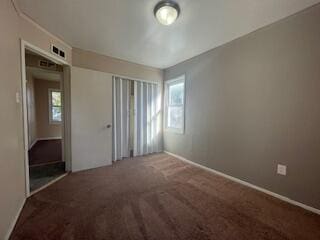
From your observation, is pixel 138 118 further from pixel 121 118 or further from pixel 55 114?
pixel 55 114

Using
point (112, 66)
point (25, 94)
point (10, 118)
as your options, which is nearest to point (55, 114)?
point (112, 66)

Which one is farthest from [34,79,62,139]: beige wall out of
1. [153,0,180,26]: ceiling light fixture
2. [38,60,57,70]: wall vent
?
[153,0,180,26]: ceiling light fixture

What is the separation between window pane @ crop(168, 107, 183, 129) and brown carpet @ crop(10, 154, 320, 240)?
5.18ft

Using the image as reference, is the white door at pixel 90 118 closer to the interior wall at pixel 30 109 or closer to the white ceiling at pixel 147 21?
the white ceiling at pixel 147 21

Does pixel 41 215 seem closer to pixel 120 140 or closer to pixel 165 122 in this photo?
pixel 120 140

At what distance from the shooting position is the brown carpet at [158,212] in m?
1.53

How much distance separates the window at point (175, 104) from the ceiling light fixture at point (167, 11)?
182cm

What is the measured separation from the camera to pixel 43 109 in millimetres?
6328

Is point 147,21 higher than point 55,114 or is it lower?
higher

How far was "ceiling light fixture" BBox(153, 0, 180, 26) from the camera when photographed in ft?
6.00

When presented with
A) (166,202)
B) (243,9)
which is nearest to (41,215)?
(166,202)

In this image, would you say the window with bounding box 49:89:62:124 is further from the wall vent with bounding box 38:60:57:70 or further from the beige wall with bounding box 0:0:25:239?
the beige wall with bounding box 0:0:25:239

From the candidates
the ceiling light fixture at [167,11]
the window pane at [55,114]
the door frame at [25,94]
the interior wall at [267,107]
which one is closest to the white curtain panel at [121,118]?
the door frame at [25,94]

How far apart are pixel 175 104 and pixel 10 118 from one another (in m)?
3.19
